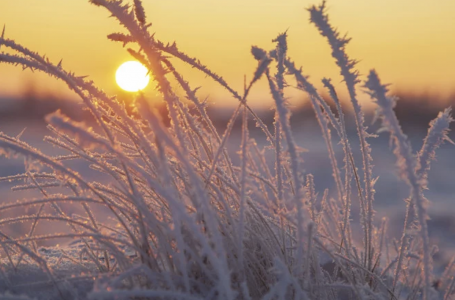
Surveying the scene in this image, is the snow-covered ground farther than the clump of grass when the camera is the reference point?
Yes

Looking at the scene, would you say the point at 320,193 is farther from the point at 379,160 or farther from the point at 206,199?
the point at 206,199

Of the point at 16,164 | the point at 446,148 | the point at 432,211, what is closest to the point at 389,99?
the point at 432,211

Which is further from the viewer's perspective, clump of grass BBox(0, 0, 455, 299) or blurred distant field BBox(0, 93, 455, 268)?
blurred distant field BBox(0, 93, 455, 268)

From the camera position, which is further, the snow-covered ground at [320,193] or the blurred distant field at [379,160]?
the blurred distant field at [379,160]

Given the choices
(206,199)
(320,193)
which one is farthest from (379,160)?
(206,199)

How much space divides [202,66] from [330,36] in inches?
14.3

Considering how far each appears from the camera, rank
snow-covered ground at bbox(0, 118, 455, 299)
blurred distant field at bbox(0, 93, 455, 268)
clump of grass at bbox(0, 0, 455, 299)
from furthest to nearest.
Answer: blurred distant field at bbox(0, 93, 455, 268) → snow-covered ground at bbox(0, 118, 455, 299) → clump of grass at bbox(0, 0, 455, 299)

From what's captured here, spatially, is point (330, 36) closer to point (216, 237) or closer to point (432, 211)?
point (216, 237)

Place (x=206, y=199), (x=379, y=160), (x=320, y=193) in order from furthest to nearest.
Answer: (x=379, y=160) < (x=320, y=193) < (x=206, y=199)

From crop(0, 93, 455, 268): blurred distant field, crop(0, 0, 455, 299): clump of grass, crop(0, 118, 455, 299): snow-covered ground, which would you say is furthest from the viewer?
crop(0, 93, 455, 268): blurred distant field

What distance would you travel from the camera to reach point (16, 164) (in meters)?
4.73

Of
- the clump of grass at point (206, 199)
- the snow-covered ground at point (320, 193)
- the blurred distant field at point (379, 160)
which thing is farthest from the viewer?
the blurred distant field at point (379, 160)

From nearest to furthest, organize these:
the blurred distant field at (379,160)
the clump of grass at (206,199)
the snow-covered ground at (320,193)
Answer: the clump of grass at (206,199) < the snow-covered ground at (320,193) < the blurred distant field at (379,160)

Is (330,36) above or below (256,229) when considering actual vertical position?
above
